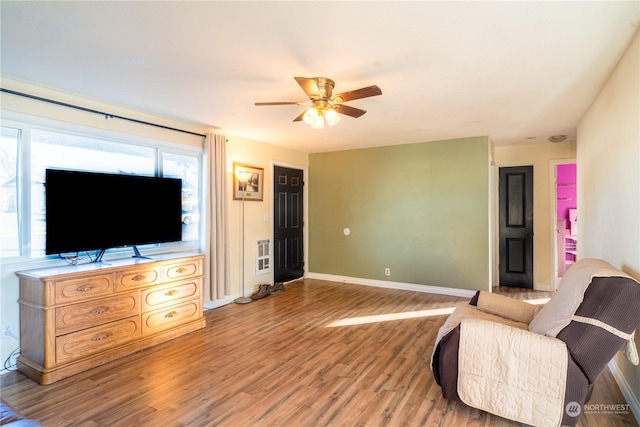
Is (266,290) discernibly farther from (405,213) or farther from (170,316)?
(405,213)

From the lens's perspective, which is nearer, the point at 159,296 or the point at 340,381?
the point at 340,381

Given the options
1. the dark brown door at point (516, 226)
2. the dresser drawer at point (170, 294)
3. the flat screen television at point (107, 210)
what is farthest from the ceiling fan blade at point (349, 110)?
the dark brown door at point (516, 226)

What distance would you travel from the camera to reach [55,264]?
3.05m

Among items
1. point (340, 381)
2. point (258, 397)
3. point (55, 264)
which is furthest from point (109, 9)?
point (340, 381)

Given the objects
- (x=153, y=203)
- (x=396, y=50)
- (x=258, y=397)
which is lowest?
(x=258, y=397)

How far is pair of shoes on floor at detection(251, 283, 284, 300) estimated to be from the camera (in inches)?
197

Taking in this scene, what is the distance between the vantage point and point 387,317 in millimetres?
4148

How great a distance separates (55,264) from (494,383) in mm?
3750

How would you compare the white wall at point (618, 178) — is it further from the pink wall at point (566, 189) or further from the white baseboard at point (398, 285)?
the pink wall at point (566, 189)

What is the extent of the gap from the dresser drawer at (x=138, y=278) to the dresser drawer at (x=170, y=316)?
0.32 m

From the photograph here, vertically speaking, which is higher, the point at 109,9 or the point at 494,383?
the point at 109,9

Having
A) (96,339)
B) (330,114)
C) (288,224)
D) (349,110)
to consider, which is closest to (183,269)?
(96,339)

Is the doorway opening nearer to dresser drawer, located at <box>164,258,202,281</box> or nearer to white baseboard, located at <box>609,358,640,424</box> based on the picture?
white baseboard, located at <box>609,358,640,424</box>

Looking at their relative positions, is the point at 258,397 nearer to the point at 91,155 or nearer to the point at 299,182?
the point at 91,155
